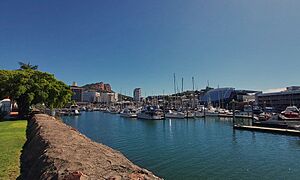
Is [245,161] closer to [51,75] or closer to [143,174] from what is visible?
[143,174]

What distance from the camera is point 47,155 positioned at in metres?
9.52

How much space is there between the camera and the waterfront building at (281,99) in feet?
326

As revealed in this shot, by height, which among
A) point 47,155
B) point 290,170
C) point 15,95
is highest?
point 15,95

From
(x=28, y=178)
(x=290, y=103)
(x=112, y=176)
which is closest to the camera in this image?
(x=112, y=176)

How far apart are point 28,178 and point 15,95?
33517mm

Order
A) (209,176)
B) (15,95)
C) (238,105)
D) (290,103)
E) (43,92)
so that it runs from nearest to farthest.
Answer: (209,176)
(15,95)
(43,92)
(290,103)
(238,105)

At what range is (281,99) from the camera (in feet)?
352

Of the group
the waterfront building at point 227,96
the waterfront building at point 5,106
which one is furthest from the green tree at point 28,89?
the waterfront building at point 227,96

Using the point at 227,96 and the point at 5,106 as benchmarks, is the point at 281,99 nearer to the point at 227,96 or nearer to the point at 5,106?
the point at 227,96

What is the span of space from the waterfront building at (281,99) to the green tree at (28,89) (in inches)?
3450

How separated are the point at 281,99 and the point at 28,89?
351ft

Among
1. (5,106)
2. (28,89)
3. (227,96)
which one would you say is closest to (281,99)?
(227,96)

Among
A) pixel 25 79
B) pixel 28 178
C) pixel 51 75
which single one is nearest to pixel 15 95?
pixel 25 79

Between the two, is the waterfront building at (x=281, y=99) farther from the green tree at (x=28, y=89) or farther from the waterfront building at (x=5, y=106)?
the waterfront building at (x=5, y=106)
